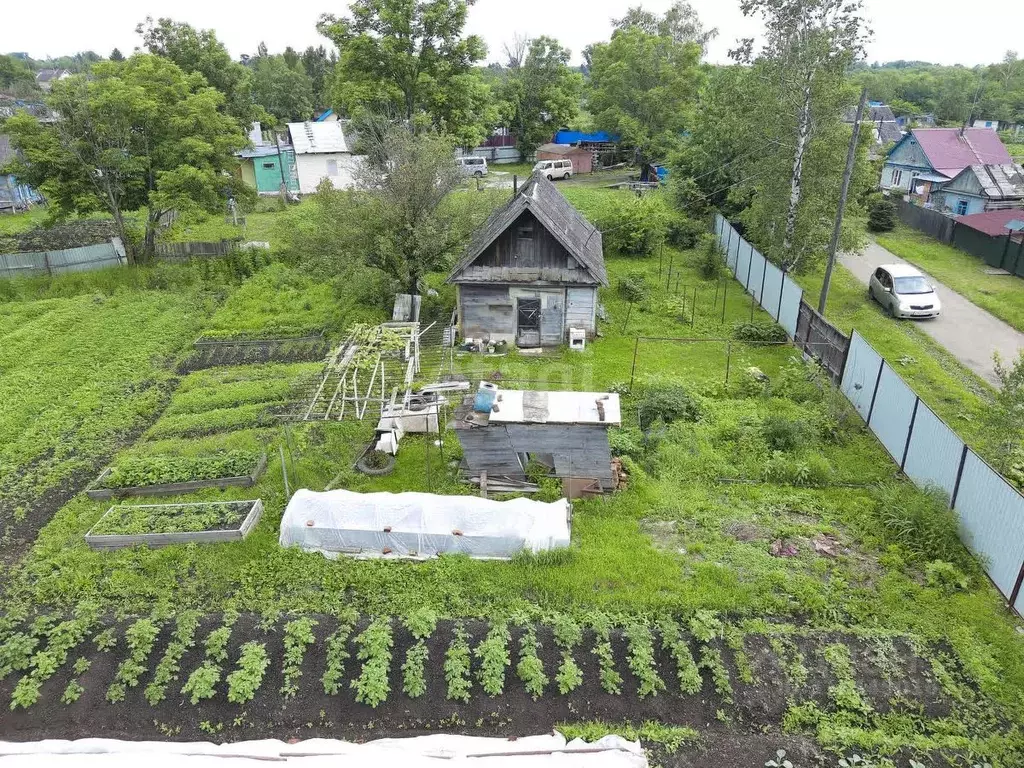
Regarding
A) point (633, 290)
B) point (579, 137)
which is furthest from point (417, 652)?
point (579, 137)

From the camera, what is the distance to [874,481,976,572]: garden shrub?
1113 cm

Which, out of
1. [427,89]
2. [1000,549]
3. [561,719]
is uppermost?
[427,89]

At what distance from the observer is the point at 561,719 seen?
8.68 metres

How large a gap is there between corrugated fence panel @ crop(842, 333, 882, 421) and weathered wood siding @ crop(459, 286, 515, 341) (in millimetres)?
9416

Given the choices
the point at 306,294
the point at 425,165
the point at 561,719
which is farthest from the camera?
the point at 306,294

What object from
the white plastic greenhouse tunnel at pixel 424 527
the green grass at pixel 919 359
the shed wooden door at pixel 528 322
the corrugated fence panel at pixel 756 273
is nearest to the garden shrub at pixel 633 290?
the corrugated fence panel at pixel 756 273

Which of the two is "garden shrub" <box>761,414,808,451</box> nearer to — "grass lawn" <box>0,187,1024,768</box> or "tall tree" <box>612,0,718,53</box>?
"grass lawn" <box>0,187,1024,768</box>

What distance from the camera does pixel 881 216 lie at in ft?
110

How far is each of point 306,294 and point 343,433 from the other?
10.8m

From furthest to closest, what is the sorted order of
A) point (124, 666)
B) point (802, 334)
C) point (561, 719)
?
point (802, 334)
point (124, 666)
point (561, 719)

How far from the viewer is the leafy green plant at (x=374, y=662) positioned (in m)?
8.93

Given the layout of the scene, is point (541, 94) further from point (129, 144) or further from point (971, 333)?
point (971, 333)

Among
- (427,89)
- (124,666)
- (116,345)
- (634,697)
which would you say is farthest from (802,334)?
(427,89)

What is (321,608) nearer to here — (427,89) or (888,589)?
(888,589)
